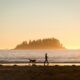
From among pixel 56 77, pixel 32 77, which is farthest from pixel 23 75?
pixel 56 77

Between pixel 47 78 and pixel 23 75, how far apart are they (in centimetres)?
287

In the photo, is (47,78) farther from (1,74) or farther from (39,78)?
(1,74)

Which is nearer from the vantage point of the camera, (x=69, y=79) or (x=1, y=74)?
(x=69, y=79)

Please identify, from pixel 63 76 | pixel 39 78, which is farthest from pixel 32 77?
pixel 63 76

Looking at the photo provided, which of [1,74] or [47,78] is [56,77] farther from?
[1,74]

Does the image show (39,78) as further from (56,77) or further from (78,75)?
(78,75)

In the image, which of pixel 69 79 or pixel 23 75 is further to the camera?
pixel 23 75

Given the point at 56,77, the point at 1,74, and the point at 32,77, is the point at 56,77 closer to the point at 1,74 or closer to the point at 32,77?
the point at 32,77

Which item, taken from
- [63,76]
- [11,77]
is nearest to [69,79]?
[63,76]

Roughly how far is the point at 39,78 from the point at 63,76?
99.6 inches

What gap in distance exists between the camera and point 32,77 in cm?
3447

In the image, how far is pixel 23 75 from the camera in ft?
117

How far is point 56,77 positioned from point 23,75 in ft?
11.9

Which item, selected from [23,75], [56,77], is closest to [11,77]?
[23,75]
